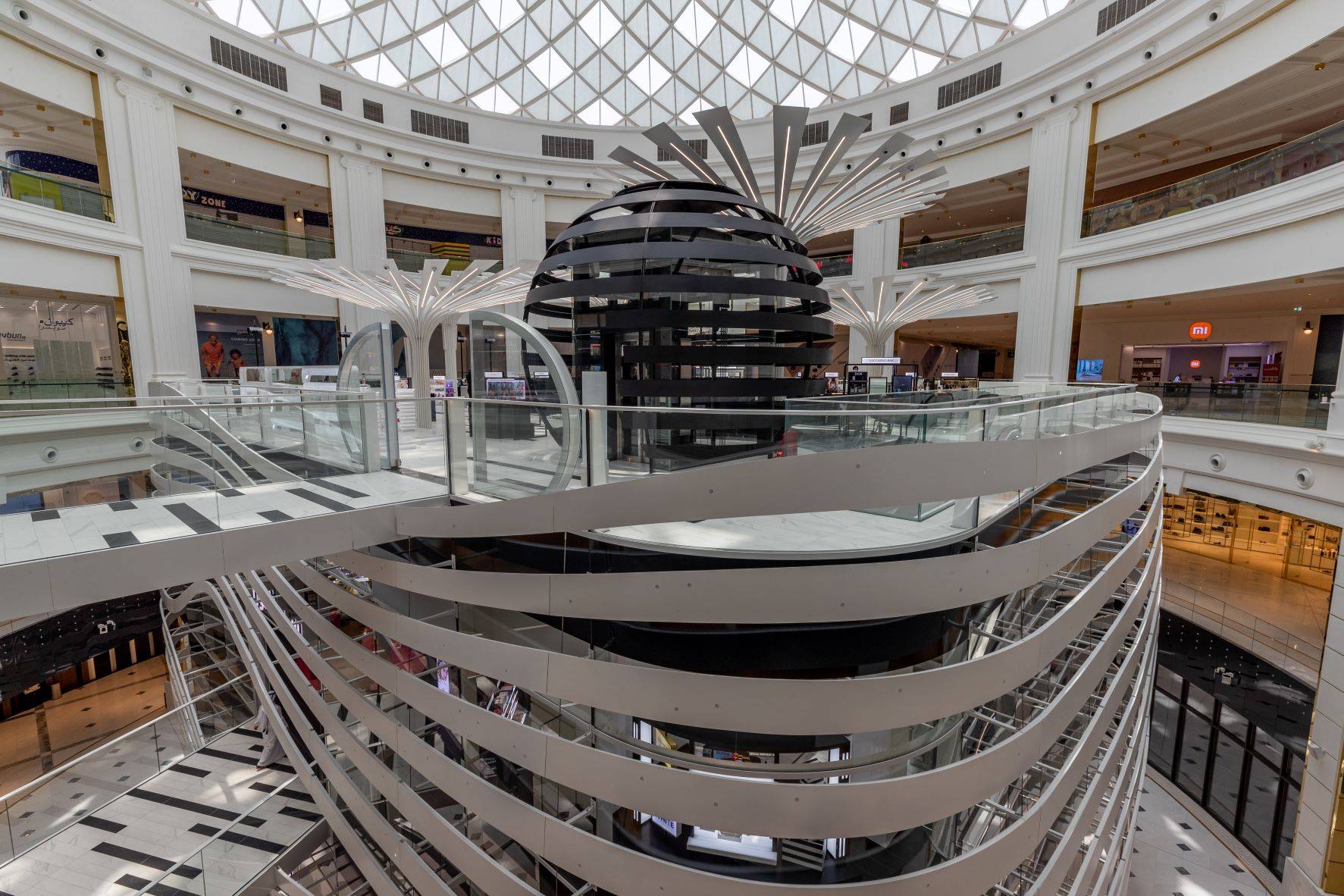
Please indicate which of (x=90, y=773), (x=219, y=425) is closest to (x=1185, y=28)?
(x=219, y=425)

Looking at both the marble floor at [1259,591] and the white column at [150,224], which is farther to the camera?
the white column at [150,224]

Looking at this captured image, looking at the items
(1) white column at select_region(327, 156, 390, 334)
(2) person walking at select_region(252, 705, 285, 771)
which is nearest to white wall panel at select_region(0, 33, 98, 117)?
(1) white column at select_region(327, 156, 390, 334)

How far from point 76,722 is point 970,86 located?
3711 cm

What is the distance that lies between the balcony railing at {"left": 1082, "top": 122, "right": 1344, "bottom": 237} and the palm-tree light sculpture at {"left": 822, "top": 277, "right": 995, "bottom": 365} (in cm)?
446

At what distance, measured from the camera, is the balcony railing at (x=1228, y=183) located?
43.9ft

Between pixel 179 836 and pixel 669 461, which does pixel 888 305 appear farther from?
pixel 179 836

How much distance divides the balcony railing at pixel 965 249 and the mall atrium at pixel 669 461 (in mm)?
194

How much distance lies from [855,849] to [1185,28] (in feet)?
75.2

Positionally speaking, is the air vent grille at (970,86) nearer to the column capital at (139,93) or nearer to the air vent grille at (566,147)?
the air vent grille at (566,147)

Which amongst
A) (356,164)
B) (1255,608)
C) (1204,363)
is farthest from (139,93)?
(1204,363)

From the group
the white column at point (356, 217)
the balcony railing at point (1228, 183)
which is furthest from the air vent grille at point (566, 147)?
the balcony railing at point (1228, 183)

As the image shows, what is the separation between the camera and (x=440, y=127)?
28203mm

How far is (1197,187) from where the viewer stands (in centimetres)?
1702

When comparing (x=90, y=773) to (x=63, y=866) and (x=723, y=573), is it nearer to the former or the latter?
(x=63, y=866)
